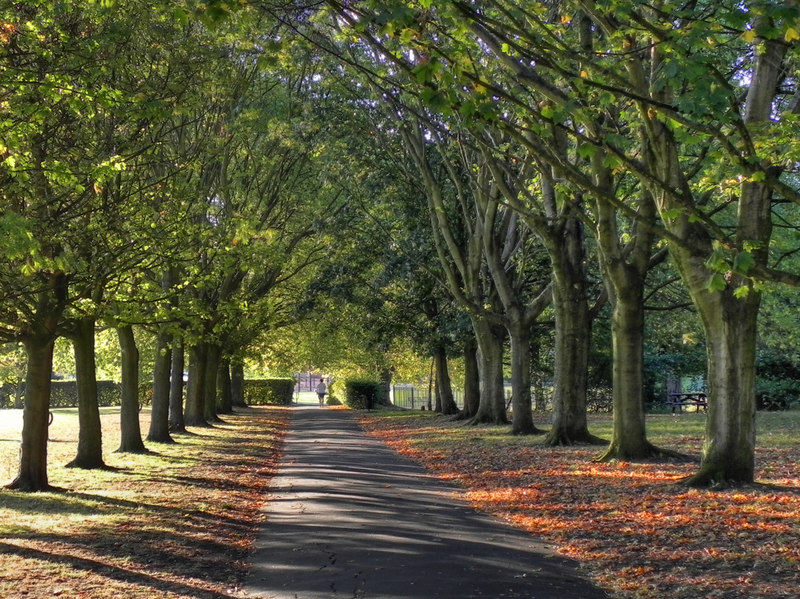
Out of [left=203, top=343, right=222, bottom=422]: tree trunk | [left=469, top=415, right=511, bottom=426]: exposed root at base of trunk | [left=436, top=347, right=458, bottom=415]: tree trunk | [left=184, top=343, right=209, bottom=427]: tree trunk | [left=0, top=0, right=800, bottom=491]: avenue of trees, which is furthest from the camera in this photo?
[left=436, top=347, right=458, bottom=415]: tree trunk

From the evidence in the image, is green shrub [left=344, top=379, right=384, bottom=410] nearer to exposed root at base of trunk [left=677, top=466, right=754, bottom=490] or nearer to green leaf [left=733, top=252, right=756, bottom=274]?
exposed root at base of trunk [left=677, top=466, right=754, bottom=490]

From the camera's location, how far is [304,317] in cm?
3241

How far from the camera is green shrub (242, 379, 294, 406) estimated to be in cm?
5938

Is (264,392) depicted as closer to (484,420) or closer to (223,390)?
(223,390)

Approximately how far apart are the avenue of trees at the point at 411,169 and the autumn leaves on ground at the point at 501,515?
104cm

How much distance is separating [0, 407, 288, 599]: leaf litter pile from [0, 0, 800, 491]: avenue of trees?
1345mm

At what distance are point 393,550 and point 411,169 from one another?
17470 mm

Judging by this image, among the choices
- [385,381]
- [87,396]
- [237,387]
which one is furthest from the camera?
[385,381]

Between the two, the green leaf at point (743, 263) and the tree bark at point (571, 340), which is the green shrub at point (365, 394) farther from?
the green leaf at point (743, 263)

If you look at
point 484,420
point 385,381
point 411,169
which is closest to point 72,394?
point 385,381

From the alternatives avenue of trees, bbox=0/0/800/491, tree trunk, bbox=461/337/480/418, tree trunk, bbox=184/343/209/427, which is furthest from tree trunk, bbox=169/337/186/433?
tree trunk, bbox=461/337/480/418

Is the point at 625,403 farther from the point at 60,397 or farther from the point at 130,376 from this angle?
the point at 60,397

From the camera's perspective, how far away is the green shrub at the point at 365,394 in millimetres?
50906

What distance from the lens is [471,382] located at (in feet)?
105
